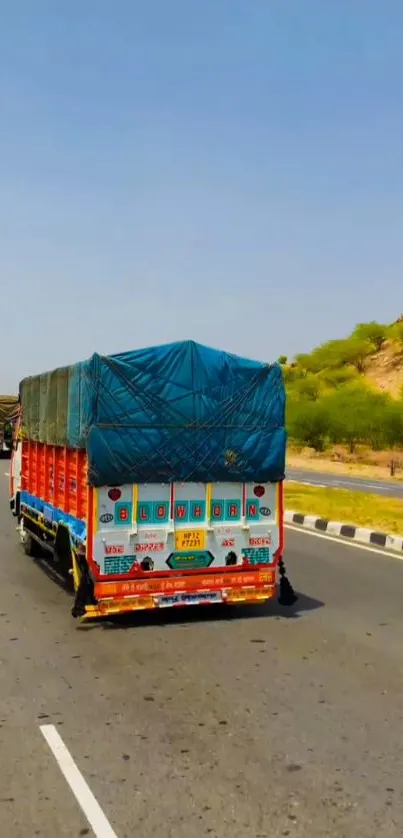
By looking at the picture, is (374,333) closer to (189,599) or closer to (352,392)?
(352,392)

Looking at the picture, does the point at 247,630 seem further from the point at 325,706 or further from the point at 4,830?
the point at 4,830

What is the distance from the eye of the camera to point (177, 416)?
8.14m

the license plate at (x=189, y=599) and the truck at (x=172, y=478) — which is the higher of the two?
the truck at (x=172, y=478)

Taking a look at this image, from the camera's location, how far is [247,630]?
772cm

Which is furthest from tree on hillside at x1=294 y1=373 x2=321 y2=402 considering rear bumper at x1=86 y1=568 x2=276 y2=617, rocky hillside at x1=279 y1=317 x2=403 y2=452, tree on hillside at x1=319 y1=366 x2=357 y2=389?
rear bumper at x1=86 y1=568 x2=276 y2=617

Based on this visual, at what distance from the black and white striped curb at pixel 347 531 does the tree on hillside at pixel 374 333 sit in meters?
65.4

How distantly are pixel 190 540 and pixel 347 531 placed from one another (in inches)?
284

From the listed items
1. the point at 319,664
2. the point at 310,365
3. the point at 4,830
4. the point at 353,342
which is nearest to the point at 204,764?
the point at 4,830

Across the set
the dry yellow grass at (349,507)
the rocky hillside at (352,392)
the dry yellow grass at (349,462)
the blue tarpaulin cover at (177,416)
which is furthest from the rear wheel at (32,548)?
the rocky hillside at (352,392)

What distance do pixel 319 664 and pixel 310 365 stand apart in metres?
81.1

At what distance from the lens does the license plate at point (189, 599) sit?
25.9 ft

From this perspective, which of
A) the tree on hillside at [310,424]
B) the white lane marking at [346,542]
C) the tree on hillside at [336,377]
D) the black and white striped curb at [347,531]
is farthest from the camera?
the tree on hillside at [336,377]

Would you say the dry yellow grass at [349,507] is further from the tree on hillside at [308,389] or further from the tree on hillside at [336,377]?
the tree on hillside at [336,377]

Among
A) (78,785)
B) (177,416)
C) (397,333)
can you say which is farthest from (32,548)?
(397,333)
